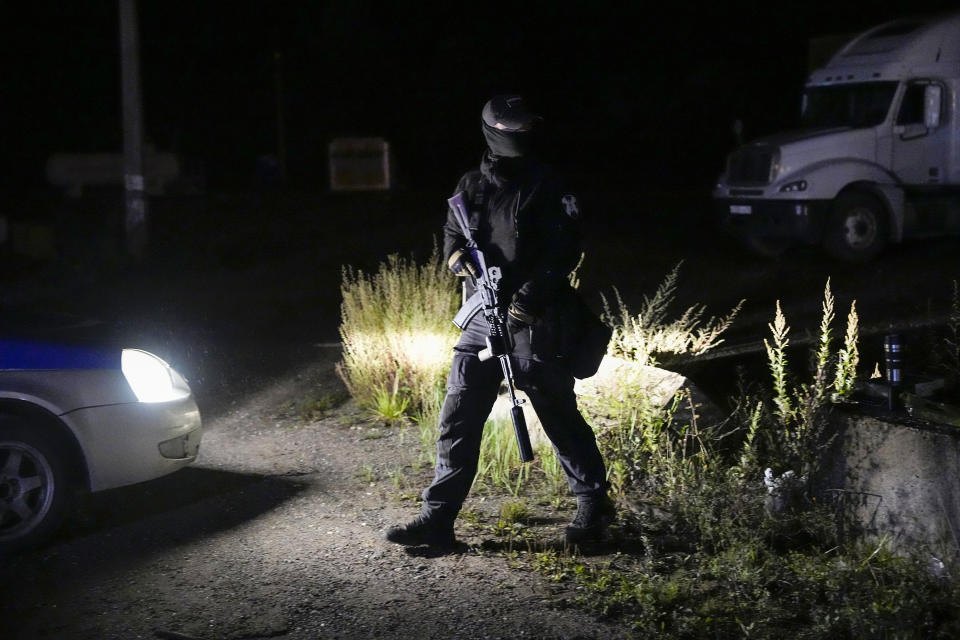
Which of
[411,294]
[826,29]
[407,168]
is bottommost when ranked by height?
[411,294]

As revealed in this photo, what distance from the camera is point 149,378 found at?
588cm

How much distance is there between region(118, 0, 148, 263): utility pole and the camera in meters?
15.6

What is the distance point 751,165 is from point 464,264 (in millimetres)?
10159

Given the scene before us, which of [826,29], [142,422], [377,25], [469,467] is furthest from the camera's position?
[377,25]

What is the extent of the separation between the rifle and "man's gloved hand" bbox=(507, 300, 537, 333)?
0.10 feet

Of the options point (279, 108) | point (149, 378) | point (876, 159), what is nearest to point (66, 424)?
point (149, 378)

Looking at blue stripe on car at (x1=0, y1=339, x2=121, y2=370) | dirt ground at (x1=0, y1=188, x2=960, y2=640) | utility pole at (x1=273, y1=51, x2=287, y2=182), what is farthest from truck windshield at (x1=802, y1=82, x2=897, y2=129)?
utility pole at (x1=273, y1=51, x2=287, y2=182)

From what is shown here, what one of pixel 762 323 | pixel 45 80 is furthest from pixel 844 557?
pixel 45 80

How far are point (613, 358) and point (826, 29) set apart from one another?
103ft

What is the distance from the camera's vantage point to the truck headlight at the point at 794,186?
45.7ft

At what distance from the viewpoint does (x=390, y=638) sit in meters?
4.41

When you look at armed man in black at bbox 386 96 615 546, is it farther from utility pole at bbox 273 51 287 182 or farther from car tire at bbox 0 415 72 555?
utility pole at bbox 273 51 287 182

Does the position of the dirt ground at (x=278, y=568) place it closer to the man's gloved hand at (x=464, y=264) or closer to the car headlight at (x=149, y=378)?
the car headlight at (x=149, y=378)

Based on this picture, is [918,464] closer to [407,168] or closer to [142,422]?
[142,422]
